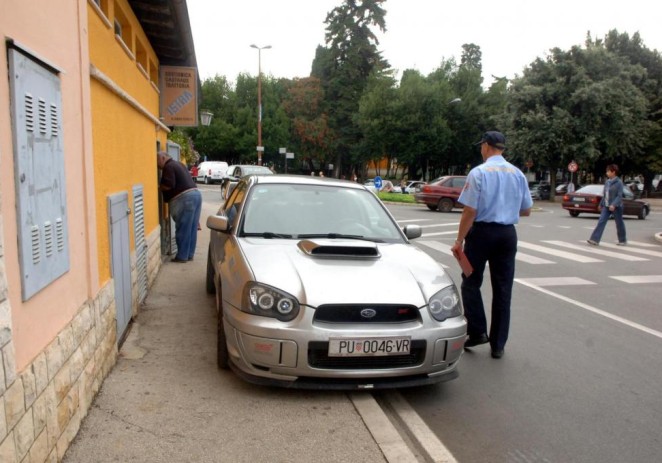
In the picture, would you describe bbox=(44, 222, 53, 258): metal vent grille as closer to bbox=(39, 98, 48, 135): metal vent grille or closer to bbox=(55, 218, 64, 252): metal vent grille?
bbox=(55, 218, 64, 252): metal vent grille

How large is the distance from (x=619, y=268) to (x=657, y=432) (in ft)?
24.0

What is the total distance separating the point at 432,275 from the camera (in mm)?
4258

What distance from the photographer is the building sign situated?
10.8 meters

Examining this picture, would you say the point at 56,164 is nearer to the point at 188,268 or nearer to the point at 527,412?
the point at 527,412

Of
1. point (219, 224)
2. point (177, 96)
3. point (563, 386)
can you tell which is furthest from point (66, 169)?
point (177, 96)

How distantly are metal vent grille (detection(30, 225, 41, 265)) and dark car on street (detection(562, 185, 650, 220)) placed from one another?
76.0 feet

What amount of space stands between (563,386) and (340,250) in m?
2.07

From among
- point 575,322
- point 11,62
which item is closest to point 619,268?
point 575,322

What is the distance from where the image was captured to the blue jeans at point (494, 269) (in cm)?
484

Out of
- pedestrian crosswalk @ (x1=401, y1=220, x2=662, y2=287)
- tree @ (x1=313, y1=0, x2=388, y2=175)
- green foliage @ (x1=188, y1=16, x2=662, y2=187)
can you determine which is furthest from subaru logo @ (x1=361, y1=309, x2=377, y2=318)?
tree @ (x1=313, y1=0, x2=388, y2=175)

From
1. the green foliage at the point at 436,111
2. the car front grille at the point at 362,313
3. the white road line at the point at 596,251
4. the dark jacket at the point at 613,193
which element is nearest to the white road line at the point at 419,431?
the car front grille at the point at 362,313

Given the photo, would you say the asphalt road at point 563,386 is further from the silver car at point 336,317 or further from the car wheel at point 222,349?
the car wheel at point 222,349

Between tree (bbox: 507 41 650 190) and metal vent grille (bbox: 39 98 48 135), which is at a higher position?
tree (bbox: 507 41 650 190)

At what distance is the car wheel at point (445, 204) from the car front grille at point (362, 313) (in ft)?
66.1
